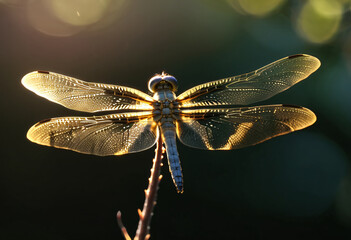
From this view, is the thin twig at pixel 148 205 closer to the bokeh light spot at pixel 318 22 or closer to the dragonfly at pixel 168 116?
the dragonfly at pixel 168 116

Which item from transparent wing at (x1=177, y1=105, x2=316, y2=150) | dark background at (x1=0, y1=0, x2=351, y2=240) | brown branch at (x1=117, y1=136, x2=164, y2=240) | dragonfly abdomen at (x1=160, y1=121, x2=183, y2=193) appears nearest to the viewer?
brown branch at (x1=117, y1=136, x2=164, y2=240)

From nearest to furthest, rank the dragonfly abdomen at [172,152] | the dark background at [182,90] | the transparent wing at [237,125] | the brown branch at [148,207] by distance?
the brown branch at [148,207] → the dragonfly abdomen at [172,152] → the transparent wing at [237,125] → the dark background at [182,90]

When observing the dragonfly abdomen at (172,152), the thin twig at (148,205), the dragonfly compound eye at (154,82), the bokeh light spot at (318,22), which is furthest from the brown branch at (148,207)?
the bokeh light spot at (318,22)

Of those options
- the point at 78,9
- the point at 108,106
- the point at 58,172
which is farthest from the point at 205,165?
the point at 108,106

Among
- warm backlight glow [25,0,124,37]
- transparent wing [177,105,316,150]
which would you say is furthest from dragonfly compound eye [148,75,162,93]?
warm backlight glow [25,0,124,37]

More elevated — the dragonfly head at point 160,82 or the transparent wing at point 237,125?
the dragonfly head at point 160,82

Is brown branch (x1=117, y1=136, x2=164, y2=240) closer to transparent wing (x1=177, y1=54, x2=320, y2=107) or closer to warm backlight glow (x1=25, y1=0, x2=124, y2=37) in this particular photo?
transparent wing (x1=177, y1=54, x2=320, y2=107)

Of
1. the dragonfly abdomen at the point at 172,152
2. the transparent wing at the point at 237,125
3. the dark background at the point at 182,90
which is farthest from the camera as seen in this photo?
the dark background at the point at 182,90

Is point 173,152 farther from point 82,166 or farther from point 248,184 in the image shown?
point 248,184
